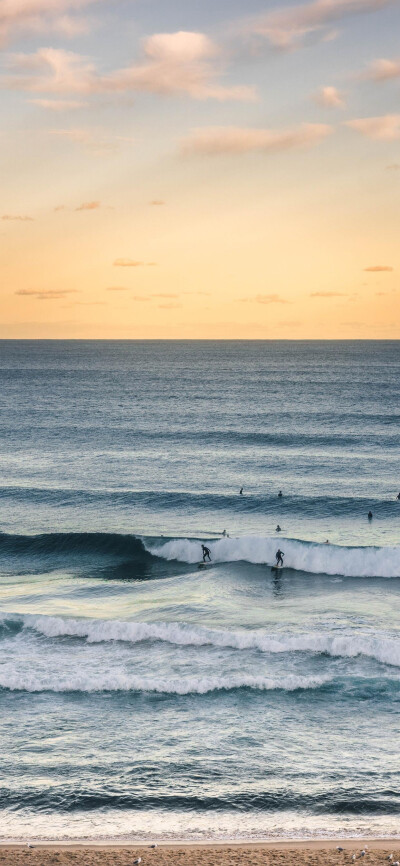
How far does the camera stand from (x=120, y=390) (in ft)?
436

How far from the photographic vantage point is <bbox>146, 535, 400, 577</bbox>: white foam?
3625cm

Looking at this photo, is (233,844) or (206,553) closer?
(233,844)

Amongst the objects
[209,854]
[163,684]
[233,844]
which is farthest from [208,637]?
[209,854]

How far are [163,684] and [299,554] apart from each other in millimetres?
16456

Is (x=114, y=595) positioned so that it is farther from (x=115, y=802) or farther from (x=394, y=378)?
(x=394, y=378)

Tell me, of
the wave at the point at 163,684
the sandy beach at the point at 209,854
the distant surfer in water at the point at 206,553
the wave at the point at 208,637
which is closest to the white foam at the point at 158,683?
the wave at the point at 163,684

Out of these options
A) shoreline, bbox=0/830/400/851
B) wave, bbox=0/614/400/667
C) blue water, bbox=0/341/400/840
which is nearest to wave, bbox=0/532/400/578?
blue water, bbox=0/341/400/840

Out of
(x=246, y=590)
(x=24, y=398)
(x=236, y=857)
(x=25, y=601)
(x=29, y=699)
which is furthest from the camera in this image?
(x=24, y=398)

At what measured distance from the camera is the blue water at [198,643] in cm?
1730

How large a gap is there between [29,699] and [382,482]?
116ft

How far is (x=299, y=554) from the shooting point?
37.9m

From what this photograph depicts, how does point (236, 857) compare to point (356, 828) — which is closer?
point (236, 857)

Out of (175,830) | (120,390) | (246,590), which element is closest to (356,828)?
(175,830)

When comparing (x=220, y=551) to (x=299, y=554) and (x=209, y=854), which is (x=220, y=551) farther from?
(x=209, y=854)
